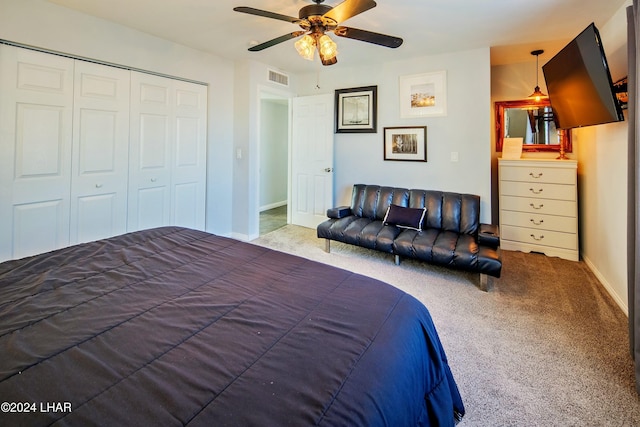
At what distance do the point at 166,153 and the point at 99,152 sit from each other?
0.72 metres

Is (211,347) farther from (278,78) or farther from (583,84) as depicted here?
(278,78)

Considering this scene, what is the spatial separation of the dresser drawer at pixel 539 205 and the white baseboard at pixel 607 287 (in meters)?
0.58

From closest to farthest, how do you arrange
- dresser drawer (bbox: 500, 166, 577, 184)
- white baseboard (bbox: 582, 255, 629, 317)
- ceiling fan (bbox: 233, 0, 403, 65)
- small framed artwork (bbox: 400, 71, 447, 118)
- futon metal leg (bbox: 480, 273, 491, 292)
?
ceiling fan (bbox: 233, 0, 403, 65) → white baseboard (bbox: 582, 255, 629, 317) → futon metal leg (bbox: 480, 273, 491, 292) → dresser drawer (bbox: 500, 166, 577, 184) → small framed artwork (bbox: 400, 71, 447, 118)

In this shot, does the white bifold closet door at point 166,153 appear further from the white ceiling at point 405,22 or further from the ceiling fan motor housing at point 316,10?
the ceiling fan motor housing at point 316,10

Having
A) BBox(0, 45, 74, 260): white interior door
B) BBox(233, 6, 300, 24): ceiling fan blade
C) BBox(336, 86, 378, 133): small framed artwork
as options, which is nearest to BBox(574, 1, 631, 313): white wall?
BBox(336, 86, 378, 133): small framed artwork

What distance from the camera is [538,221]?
385 cm

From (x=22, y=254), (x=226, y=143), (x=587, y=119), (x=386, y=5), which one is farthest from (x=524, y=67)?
(x=22, y=254)

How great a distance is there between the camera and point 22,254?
2.71m

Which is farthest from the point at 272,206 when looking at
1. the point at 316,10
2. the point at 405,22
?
the point at 316,10

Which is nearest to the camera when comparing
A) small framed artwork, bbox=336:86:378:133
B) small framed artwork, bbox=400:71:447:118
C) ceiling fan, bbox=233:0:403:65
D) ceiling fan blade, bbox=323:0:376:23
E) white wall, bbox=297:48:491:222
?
ceiling fan blade, bbox=323:0:376:23

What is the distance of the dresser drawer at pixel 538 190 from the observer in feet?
12.0

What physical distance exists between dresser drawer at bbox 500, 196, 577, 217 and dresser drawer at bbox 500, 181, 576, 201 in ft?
0.17

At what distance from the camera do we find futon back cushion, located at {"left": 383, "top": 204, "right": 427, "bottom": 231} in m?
3.67

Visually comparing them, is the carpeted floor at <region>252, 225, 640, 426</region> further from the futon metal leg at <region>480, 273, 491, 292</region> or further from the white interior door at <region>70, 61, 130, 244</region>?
the white interior door at <region>70, 61, 130, 244</region>
